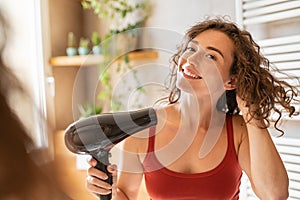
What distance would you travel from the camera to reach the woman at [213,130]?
96cm

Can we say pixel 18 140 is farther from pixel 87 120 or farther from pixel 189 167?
pixel 189 167

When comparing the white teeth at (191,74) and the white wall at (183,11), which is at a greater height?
the white wall at (183,11)

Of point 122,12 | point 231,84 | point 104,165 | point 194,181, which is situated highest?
point 122,12

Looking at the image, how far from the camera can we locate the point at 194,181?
101 cm

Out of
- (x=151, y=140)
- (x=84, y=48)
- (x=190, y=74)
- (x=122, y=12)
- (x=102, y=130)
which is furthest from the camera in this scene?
(x=84, y=48)

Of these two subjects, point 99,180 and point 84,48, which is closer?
point 99,180

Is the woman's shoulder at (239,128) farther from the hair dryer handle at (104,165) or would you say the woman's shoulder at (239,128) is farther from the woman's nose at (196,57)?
the hair dryer handle at (104,165)

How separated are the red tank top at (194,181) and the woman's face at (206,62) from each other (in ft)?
0.55

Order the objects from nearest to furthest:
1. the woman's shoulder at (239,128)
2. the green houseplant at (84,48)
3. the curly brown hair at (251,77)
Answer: the curly brown hair at (251,77) → the woman's shoulder at (239,128) → the green houseplant at (84,48)

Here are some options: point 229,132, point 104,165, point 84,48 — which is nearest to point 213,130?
point 229,132

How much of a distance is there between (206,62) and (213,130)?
24cm

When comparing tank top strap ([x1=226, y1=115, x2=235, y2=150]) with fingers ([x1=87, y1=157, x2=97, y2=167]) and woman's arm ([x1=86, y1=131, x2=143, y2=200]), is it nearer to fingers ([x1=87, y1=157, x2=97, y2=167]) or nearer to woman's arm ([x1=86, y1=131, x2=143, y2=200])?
woman's arm ([x1=86, y1=131, x2=143, y2=200])

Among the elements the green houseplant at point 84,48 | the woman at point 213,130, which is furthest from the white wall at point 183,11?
the woman at point 213,130

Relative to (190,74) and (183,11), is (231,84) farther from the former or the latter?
(183,11)
